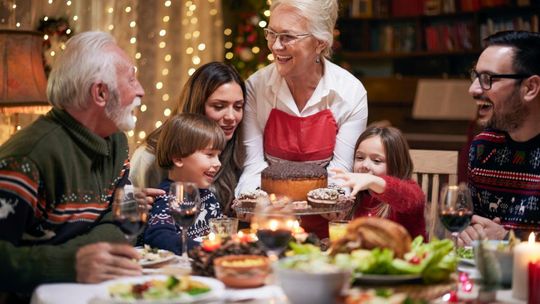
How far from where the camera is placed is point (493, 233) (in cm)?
262

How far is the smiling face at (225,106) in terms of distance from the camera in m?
3.24

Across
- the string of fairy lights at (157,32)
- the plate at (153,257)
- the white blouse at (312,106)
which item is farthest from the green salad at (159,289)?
the string of fairy lights at (157,32)

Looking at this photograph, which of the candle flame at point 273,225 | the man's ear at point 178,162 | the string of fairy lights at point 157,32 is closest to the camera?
the candle flame at point 273,225

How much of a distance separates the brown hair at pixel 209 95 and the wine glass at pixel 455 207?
120 cm

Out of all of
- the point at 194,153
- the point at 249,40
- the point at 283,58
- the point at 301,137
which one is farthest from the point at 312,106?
the point at 249,40

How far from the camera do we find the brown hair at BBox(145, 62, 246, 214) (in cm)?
325

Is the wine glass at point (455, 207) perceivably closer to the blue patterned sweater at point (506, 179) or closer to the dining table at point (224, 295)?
the dining table at point (224, 295)

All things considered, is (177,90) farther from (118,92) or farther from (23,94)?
(118,92)

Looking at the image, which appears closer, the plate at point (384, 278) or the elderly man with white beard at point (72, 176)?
the plate at point (384, 278)

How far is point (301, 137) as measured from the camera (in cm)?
339

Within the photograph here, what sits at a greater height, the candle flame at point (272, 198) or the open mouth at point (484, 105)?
the open mouth at point (484, 105)

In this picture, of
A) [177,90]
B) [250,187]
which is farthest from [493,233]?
[177,90]

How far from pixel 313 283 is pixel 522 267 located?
0.55 meters

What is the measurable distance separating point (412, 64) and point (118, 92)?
258 inches
